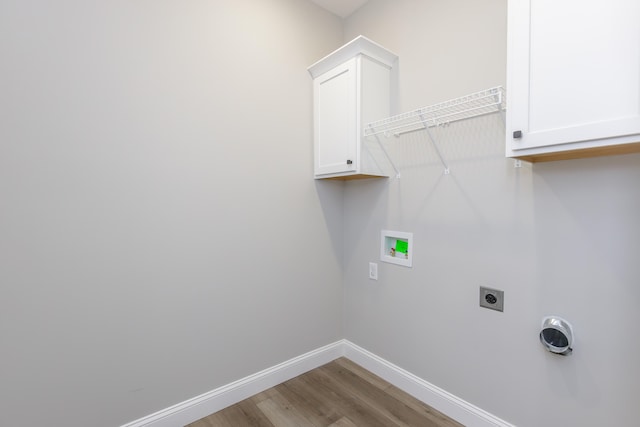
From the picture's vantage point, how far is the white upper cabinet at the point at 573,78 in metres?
0.94

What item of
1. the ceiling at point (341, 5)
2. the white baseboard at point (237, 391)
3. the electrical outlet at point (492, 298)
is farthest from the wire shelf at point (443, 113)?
the white baseboard at point (237, 391)

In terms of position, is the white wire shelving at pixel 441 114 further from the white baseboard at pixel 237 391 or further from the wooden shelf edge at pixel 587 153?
the white baseboard at pixel 237 391

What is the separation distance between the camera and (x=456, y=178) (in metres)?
1.65

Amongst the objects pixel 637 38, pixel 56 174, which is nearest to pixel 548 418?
pixel 637 38

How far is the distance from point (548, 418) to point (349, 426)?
3.09 feet

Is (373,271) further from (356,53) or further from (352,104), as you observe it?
(356,53)

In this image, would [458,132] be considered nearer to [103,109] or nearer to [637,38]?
[637,38]

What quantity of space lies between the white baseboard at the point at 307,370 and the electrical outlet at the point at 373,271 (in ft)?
1.84

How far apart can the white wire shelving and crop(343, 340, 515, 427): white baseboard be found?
1276mm

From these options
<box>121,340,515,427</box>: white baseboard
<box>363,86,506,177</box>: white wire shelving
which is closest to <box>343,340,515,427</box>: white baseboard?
<box>121,340,515,427</box>: white baseboard

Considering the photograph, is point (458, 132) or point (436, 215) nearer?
point (458, 132)

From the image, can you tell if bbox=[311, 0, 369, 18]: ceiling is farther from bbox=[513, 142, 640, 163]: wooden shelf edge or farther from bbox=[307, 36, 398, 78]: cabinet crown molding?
bbox=[513, 142, 640, 163]: wooden shelf edge

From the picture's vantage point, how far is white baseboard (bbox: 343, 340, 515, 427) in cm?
158

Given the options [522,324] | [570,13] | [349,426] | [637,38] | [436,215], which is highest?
[570,13]
